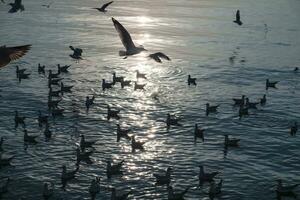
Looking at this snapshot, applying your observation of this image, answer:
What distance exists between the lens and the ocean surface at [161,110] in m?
33.9

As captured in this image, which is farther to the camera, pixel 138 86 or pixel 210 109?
pixel 138 86

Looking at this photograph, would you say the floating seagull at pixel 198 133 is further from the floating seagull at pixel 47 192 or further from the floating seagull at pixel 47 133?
the floating seagull at pixel 47 192

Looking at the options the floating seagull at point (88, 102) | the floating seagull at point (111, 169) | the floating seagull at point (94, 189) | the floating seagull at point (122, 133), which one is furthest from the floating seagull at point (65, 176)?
the floating seagull at point (88, 102)

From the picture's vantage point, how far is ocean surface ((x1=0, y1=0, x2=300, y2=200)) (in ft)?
111

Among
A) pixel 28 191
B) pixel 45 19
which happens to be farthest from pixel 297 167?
pixel 45 19

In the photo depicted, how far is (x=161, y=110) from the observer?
48.9 metres

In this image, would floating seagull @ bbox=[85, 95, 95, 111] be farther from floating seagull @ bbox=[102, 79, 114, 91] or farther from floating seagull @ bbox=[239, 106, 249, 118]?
floating seagull @ bbox=[239, 106, 249, 118]

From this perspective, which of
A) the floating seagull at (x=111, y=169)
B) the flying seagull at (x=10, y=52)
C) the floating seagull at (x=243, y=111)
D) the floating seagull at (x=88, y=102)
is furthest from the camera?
the floating seagull at (x=88, y=102)

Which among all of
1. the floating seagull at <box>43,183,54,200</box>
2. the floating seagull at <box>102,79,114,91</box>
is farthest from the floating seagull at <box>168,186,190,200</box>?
the floating seagull at <box>102,79,114,91</box>

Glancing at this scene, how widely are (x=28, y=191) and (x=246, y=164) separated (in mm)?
16541

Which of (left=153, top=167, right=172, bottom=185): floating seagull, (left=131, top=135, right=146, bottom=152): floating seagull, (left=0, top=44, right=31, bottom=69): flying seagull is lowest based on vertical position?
(left=153, top=167, right=172, bottom=185): floating seagull

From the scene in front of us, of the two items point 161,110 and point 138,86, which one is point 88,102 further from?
point 138,86

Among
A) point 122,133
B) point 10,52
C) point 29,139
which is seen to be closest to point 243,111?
point 122,133

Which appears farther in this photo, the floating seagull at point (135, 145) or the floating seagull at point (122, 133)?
the floating seagull at point (122, 133)
